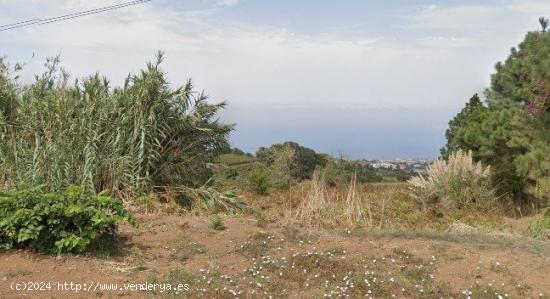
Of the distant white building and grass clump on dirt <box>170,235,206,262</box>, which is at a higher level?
grass clump on dirt <box>170,235,206,262</box>

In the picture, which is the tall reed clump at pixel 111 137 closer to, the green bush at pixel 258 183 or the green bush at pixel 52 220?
the green bush at pixel 52 220

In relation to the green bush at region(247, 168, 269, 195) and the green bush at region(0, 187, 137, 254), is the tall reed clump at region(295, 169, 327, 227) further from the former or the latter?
the green bush at region(247, 168, 269, 195)

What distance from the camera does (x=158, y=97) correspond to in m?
8.80

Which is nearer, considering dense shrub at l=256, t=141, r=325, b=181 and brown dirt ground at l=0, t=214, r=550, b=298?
brown dirt ground at l=0, t=214, r=550, b=298

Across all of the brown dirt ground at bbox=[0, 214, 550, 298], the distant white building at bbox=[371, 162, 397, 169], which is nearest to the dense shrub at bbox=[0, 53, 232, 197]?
the brown dirt ground at bbox=[0, 214, 550, 298]

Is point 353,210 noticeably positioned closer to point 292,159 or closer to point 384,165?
point 292,159

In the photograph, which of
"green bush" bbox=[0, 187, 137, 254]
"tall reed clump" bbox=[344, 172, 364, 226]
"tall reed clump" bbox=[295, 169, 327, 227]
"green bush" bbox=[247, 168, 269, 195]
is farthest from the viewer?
"green bush" bbox=[247, 168, 269, 195]

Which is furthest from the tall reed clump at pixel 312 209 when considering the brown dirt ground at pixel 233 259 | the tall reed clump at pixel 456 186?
the tall reed clump at pixel 456 186

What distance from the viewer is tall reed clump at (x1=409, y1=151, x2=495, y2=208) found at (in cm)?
1191

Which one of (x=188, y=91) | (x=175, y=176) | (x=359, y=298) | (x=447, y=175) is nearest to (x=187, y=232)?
(x=359, y=298)

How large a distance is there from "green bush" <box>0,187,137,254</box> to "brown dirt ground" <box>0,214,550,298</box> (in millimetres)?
129

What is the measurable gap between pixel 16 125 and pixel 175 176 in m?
2.71

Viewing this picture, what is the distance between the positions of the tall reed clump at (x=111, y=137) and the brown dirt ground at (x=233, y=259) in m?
1.91

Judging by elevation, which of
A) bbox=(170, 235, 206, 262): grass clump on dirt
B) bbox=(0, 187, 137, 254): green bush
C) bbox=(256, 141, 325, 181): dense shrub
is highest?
bbox=(0, 187, 137, 254): green bush
